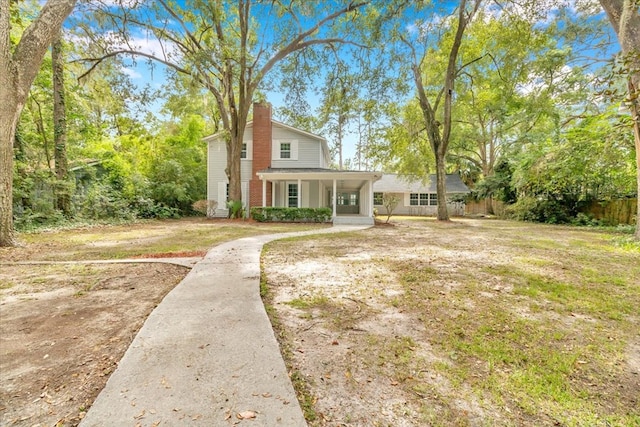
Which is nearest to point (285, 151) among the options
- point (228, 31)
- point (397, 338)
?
point (228, 31)

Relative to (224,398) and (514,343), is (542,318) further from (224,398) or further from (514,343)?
(224,398)

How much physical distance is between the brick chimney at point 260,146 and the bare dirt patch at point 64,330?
13.4m

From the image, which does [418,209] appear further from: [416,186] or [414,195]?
[416,186]

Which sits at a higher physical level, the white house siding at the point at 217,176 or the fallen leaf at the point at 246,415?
the white house siding at the point at 217,176

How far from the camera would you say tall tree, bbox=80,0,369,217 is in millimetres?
11695

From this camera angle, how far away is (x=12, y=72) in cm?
696

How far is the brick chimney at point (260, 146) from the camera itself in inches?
712

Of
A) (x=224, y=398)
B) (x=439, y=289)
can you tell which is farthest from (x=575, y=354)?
(x=224, y=398)

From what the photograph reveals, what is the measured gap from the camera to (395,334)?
2785 mm

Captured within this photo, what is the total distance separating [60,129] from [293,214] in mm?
10487

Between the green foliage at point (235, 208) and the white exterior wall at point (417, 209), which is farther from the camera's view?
the white exterior wall at point (417, 209)

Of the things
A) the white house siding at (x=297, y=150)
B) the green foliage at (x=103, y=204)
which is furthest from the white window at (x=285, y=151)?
the green foliage at (x=103, y=204)

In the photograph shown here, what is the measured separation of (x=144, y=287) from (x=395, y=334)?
135 inches

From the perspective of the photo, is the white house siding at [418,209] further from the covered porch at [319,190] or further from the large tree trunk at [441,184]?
the large tree trunk at [441,184]
